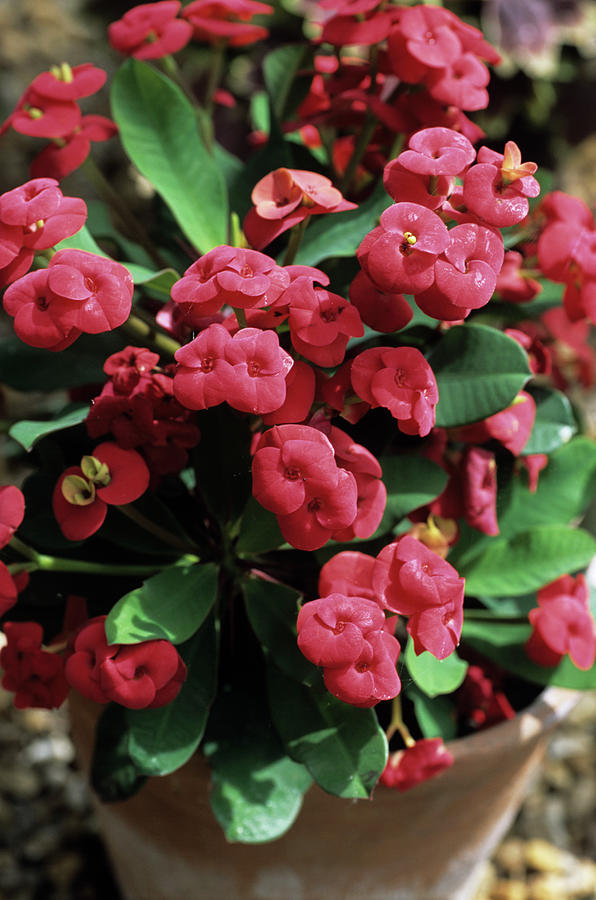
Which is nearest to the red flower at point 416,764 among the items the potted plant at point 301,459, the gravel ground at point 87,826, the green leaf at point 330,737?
the potted plant at point 301,459

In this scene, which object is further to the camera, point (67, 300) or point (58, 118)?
point (58, 118)

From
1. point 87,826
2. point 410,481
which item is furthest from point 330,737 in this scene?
point 87,826

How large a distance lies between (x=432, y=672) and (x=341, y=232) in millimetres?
402

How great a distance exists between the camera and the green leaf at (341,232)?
787mm

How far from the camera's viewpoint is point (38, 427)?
2.18 ft

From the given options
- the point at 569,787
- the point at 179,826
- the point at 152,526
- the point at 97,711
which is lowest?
the point at 569,787

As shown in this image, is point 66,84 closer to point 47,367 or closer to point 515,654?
point 47,367

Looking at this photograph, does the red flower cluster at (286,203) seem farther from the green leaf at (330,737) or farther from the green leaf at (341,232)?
the green leaf at (330,737)

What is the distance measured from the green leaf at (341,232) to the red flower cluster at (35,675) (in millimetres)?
404

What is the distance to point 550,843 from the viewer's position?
1478 mm

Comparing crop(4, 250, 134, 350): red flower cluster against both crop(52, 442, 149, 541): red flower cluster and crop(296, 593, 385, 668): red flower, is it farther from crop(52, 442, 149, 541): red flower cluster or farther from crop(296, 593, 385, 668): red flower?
crop(296, 593, 385, 668): red flower

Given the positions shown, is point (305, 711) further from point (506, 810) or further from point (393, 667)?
point (506, 810)

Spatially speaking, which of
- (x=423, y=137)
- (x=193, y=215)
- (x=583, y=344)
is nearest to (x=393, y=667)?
(x=423, y=137)

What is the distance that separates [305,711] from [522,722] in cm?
27
